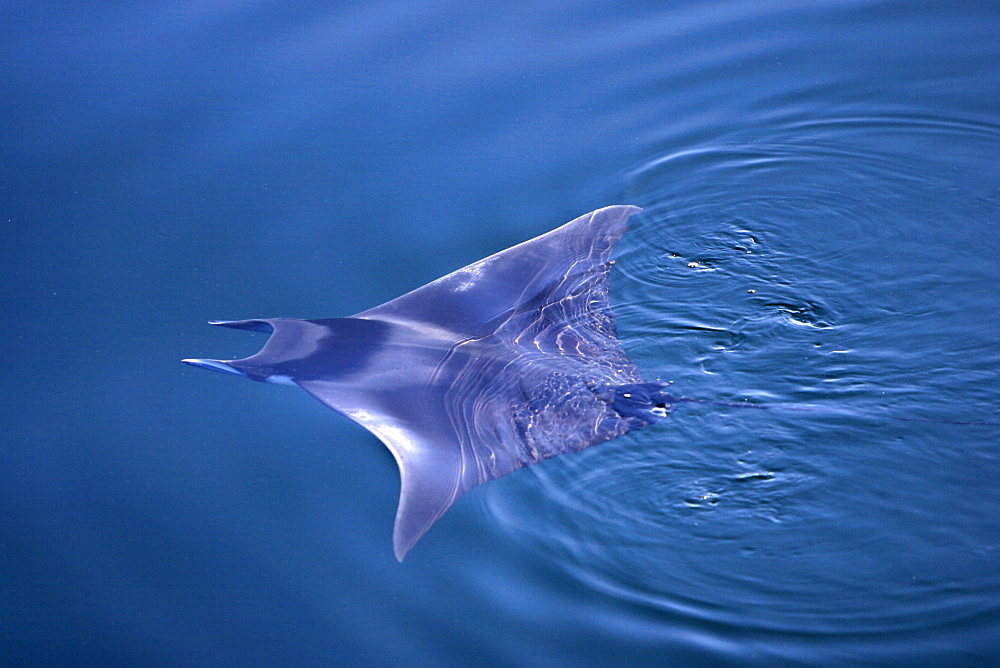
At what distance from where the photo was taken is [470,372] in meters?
3.67

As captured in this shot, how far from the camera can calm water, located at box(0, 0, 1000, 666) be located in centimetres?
299

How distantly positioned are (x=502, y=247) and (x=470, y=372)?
1178 mm

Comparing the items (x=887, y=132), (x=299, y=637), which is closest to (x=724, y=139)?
(x=887, y=132)

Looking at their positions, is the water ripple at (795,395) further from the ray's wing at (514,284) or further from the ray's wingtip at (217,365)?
the ray's wingtip at (217,365)

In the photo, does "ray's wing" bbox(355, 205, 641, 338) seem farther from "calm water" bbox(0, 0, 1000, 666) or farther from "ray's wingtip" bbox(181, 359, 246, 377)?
"ray's wingtip" bbox(181, 359, 246, 377)

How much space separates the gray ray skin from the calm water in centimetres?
15

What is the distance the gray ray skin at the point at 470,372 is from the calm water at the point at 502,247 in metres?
0.15

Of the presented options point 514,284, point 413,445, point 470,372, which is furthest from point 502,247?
point 413,445

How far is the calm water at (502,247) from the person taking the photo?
2994 mm

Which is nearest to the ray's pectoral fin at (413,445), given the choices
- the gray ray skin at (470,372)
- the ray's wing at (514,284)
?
the gray ray skin at (470,372)

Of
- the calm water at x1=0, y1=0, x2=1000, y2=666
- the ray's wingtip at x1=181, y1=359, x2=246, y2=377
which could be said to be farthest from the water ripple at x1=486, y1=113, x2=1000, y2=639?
the ray's wingtip at x1=181, y1=359, x2=246, y2=377

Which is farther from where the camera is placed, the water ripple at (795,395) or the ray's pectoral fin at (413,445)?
the ray's pectoral fin at (413,445)

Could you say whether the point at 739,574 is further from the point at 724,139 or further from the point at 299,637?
the point at 724,139

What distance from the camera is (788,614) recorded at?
9.35ft
